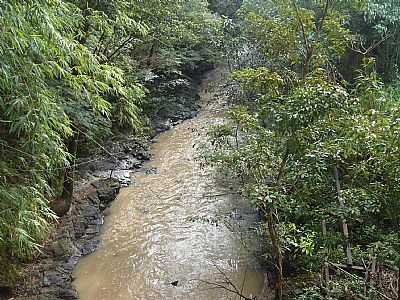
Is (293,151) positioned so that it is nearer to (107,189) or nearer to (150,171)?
(107,189)

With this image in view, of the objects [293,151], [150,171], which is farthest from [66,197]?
[293,151]

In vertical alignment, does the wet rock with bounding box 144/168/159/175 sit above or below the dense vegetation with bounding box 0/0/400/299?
below

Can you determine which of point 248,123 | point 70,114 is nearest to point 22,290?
point 70,114

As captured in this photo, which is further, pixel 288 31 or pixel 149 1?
pixel 149 1

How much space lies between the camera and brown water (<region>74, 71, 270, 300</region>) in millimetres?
4734

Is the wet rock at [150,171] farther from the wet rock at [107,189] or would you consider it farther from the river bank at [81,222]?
the wet rock at [107,189]

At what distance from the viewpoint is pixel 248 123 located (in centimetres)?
405

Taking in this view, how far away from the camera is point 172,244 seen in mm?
5602

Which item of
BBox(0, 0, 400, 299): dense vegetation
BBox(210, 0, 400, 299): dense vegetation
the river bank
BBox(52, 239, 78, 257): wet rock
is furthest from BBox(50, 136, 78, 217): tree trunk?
BBox(210, 0, 400, 299): dense vegetation

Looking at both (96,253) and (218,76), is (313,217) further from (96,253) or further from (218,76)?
(218,76)

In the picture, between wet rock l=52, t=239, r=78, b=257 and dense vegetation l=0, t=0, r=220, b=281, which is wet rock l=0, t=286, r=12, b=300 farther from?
wet rock l=52, t=239, r=78, b=257

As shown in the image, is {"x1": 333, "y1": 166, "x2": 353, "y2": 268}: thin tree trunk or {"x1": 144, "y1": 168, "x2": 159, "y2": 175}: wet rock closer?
{"x1": 333, "y1": 166, "x2": 353, "y2": 268}: thin tree trunk

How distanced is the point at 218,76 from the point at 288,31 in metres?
11.0

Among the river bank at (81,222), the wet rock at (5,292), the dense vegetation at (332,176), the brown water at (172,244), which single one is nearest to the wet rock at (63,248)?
the river bank at (81,222)
